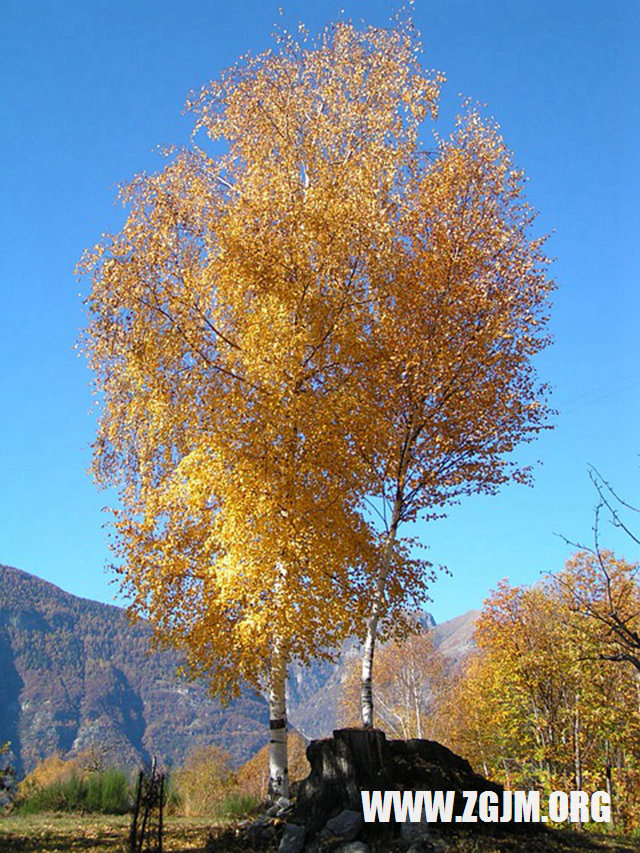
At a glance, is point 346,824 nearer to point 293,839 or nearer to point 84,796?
point 293,839

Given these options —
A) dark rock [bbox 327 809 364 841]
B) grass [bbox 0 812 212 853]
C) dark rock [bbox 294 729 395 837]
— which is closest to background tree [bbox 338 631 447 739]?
grass [bbox 0 812 212 853]

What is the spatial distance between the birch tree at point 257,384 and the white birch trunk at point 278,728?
0.03 m

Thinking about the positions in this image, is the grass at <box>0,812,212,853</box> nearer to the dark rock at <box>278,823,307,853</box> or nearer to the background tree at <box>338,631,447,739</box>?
the dark rock at <box>278,823,307,853</box>

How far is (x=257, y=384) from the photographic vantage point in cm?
1272

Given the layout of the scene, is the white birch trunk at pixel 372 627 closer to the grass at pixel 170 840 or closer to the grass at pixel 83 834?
the grass at pixel 170 840

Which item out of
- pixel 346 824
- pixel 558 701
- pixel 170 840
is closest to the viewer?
pixel 346 824

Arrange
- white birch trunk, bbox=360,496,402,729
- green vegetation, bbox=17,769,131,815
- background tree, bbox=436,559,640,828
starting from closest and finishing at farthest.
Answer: white birch trunk, bbox=360,496,402,729, green vegetation, bbox=17,769,131,815, background tree, bbox=436,559,640,828

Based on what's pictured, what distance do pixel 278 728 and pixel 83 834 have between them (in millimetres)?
3665

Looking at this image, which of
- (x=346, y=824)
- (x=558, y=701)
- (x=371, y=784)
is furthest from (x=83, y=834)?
(x=558, y=701)

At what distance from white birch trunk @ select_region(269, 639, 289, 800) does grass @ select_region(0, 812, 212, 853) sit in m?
1.41

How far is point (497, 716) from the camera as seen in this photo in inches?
1004

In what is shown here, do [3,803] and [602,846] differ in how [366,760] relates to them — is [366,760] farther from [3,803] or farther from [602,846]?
[3,803]

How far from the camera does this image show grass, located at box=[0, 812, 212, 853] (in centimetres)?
1027

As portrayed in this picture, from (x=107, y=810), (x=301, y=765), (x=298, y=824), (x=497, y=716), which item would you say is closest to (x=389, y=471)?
(x=298, y=824)
